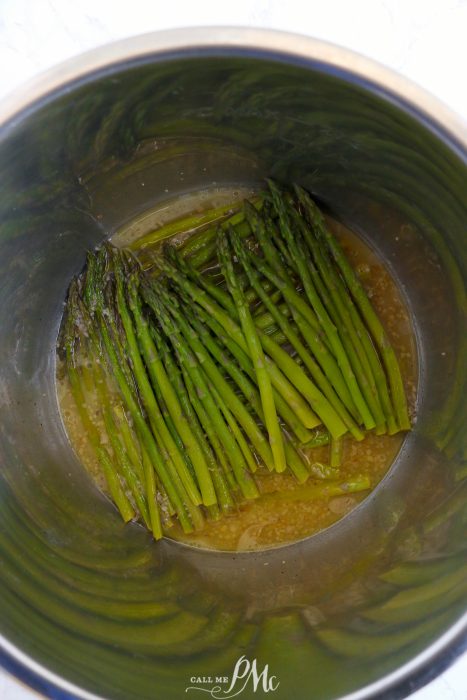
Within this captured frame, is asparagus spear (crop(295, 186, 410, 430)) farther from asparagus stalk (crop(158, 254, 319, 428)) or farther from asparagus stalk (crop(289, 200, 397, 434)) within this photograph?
asparagus stalk (crop(158, 254, 319, 428))

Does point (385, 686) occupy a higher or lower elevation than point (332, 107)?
lower

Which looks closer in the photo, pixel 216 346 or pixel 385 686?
pixel 385 686

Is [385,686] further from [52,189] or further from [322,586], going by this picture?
[52,189]

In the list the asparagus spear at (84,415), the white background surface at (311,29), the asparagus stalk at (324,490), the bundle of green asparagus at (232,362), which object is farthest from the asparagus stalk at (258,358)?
the white background surface at (311,29)

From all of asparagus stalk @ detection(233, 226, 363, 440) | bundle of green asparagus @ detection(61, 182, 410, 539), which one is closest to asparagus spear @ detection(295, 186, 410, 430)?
bundle of green asparagus @ detection(61, 182, 410, 539)

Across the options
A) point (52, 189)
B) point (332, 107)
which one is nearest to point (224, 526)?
point (52, 189)

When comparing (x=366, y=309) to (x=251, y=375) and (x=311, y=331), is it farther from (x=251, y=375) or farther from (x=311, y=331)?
(x=251, y=375)

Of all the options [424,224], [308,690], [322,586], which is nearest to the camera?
[308,690]
